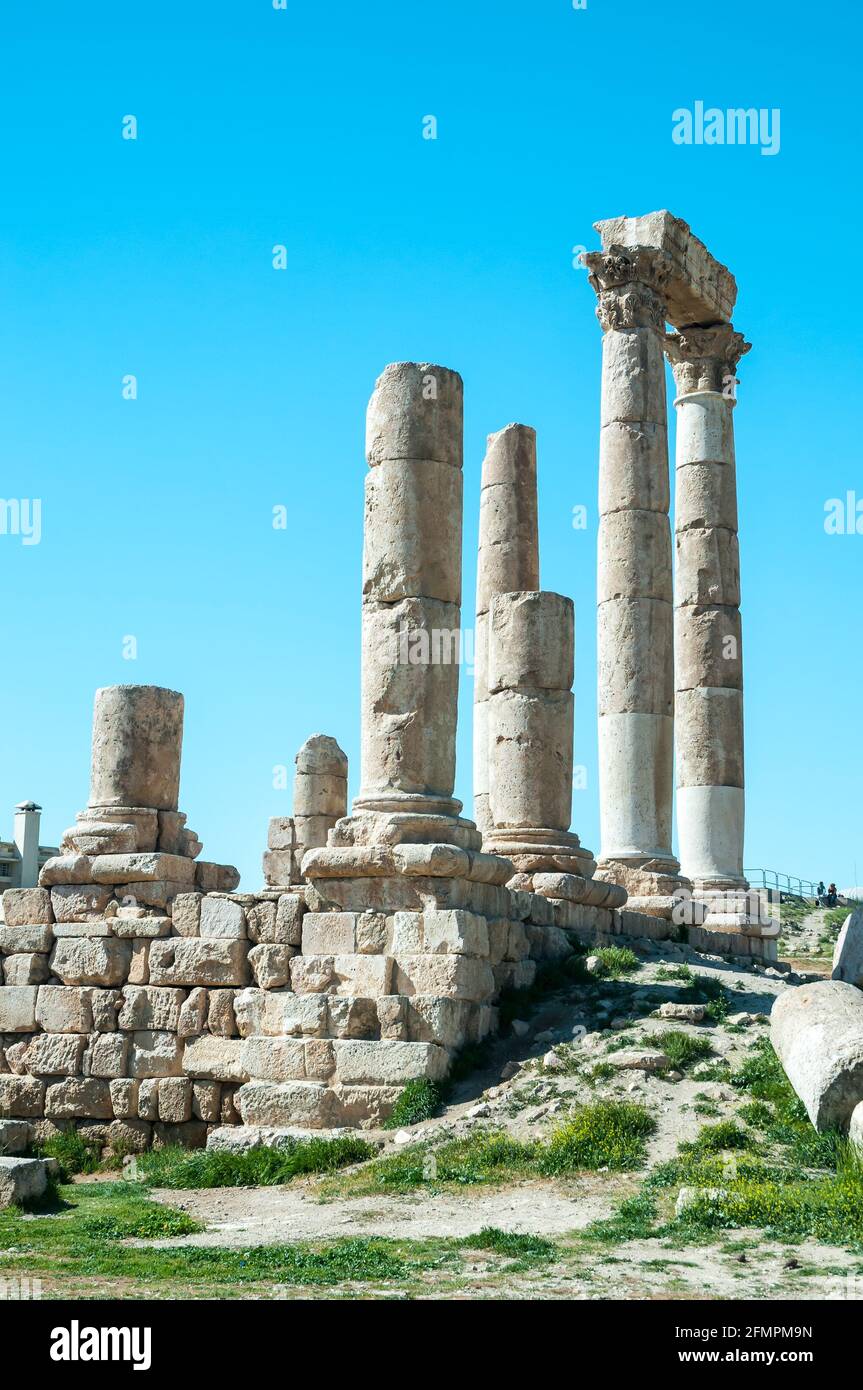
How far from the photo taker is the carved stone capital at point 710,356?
1063 inches

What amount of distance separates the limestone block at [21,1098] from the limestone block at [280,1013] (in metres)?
2.56

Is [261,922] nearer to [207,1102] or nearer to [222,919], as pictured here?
[222,919]

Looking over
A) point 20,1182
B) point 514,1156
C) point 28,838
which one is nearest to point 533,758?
point 514,1156

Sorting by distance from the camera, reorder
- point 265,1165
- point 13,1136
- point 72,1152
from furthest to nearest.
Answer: point 72,1152, point 13,1136, point 265,1165

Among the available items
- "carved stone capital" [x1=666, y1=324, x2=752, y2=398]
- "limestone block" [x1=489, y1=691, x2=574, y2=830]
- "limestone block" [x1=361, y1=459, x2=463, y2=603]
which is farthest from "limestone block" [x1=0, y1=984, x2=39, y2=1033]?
"carved stone capital" [x1=666, y1=324, x2=752, y2=398]

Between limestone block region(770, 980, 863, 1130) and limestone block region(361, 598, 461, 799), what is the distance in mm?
4648

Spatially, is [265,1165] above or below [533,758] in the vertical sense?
below

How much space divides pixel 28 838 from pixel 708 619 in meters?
28.0

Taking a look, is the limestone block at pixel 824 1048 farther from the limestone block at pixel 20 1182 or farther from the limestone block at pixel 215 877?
the limestone block at pixel 215 877

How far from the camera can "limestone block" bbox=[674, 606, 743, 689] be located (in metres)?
25.9

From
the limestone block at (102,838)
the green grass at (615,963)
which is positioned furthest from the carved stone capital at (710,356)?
the limestone block at (102,838)

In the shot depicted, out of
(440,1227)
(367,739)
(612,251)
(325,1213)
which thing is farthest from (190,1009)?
(612,251)

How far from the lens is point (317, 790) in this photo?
97.1ft
